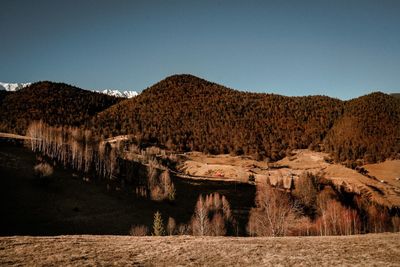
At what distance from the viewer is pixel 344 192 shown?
141 metres

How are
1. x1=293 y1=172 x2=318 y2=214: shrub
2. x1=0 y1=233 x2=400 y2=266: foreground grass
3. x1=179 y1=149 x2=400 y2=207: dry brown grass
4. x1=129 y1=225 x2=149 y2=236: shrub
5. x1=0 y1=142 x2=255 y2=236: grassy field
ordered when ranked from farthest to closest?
x1=179 y1=149 x2=400 y2=207: dry brown grass
x1=293 y1=172 x2=318 y2=214: shrub
x1=0 y1=142 x2=255 y2=236: grassy field
x1=129 y1=225 x2=149 y2=236: shrub
x1=0 y1=233 x2=400 y2=266: foreground grass

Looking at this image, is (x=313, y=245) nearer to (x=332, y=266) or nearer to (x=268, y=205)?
(x=332, y=266)

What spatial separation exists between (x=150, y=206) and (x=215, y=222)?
32.8 metres

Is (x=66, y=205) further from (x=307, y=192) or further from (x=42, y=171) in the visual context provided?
(x=307, y=192)

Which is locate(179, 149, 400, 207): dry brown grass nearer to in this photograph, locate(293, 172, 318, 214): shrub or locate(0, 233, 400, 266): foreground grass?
locate(293, 172, 318, 214): shrub

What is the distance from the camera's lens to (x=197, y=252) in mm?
28219

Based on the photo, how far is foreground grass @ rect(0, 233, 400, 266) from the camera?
81.0ft

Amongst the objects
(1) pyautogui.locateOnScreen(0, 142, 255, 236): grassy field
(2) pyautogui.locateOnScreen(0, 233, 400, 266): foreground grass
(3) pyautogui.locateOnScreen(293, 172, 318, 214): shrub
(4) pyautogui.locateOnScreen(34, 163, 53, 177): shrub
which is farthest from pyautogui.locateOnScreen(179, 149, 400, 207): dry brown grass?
(2) pyautogui.locateOnScreen(0, 233, 400, 266): foreground grass

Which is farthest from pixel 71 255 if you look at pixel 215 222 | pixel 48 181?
pixel 48 181

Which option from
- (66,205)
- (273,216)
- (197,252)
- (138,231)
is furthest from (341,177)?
(197,252)

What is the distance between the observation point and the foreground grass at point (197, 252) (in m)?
24.7

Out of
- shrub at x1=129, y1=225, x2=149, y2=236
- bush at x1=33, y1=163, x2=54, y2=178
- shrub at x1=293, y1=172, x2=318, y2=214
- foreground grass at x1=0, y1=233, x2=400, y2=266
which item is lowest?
shrub at x1=129, y1=225, x2=149, y2=236

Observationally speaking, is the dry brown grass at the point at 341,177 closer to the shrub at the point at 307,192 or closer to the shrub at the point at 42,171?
the shrub at the point at 307,192

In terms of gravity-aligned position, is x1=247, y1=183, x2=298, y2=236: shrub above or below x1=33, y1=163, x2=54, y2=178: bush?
below
